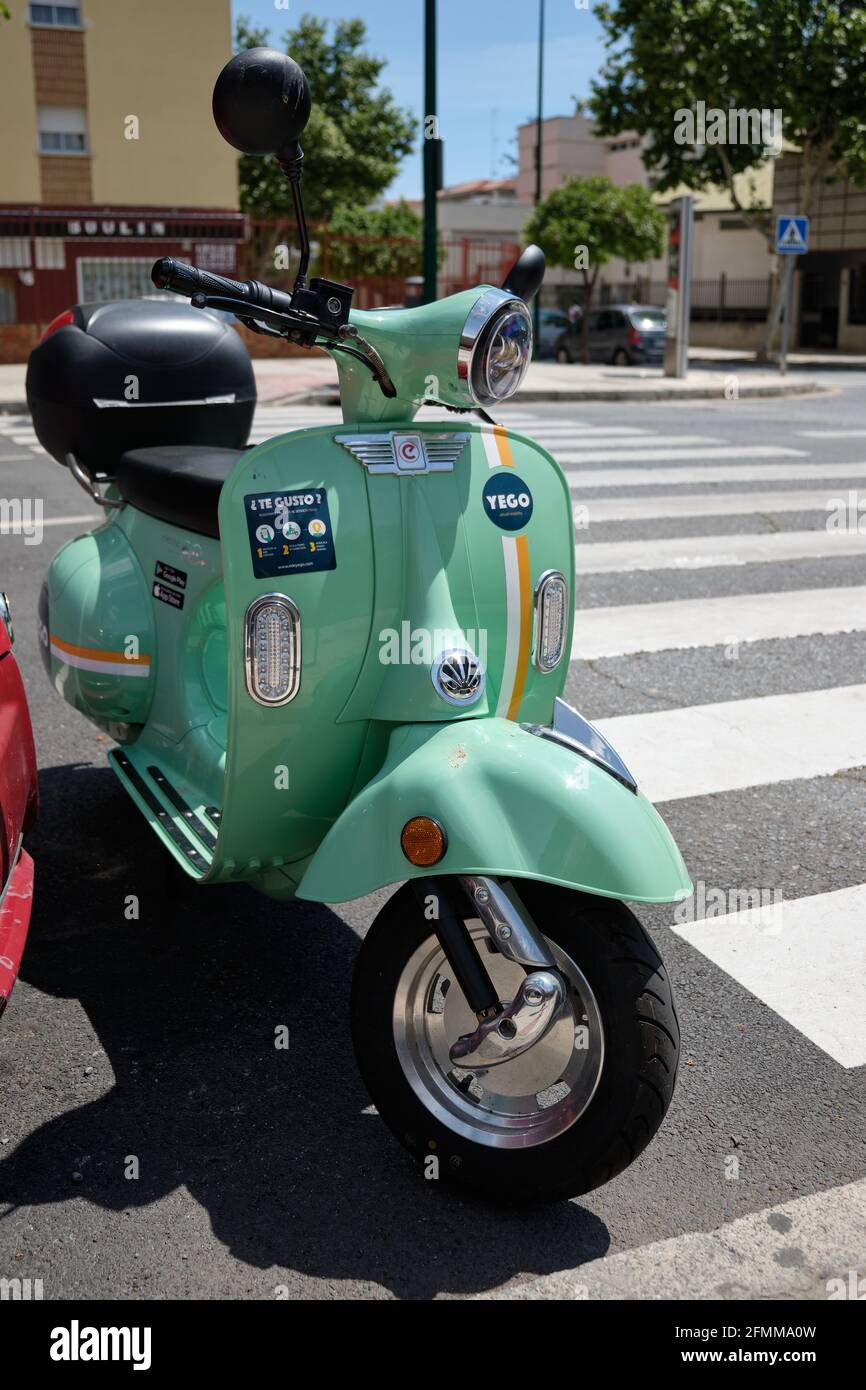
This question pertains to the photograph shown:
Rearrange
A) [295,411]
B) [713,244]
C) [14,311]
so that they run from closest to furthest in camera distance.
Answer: [295,411], [14,311], [713,244]

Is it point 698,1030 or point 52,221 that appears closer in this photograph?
point 698,1030

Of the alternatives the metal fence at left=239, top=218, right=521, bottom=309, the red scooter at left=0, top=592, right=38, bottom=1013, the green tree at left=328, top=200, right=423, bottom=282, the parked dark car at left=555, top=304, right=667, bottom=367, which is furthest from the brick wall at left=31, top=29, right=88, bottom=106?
the red scooter at left=0, top=592, right=38, bottom=1013

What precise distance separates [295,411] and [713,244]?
2847 centimetres

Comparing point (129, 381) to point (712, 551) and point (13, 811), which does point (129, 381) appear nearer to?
point (13, 811)

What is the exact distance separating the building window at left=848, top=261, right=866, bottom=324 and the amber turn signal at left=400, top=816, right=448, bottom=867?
35510 millimetres

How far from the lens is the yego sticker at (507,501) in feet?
9.08

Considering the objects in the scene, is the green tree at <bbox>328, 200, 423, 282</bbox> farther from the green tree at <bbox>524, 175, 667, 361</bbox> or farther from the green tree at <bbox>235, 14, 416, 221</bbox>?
the green tree at <bbox>235, 14, 416, 221</bbox>

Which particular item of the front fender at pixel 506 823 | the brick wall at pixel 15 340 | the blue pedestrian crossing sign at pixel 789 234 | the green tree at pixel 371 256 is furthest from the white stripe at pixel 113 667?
the green tree at pixel 371 256

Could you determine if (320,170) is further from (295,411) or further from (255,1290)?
(255,1290)

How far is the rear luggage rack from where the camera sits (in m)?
2.93

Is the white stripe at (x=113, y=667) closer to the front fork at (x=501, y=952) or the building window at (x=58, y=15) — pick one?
the front fork at (x=501, y=952)

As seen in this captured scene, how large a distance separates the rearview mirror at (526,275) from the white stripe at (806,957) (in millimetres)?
1688

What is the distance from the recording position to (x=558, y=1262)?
7.29ft
